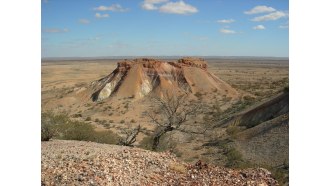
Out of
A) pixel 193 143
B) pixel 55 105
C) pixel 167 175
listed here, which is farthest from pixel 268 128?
pixel 55 105

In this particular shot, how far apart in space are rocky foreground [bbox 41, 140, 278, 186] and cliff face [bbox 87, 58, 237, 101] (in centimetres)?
2053

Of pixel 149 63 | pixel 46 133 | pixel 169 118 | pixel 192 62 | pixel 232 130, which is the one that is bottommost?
pixel 232 130

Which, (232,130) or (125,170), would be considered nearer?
(125,170)

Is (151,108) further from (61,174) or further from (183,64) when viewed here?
(61,174)

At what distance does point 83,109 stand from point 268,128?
16744 mm

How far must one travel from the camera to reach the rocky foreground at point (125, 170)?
23.7 feet

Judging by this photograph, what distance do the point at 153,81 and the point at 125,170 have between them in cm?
2365

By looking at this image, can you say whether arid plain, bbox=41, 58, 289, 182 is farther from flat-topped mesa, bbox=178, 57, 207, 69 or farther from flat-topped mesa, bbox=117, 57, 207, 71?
flat-topped mesa, bbox=178, 57, 207, 69

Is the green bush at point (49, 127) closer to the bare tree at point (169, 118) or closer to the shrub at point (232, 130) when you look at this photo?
the bare tree at point (169, 118)

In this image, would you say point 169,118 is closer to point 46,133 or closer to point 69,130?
point 69,130

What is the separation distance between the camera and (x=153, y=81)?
31281 mm

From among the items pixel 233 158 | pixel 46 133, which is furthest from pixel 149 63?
pixel 46 133

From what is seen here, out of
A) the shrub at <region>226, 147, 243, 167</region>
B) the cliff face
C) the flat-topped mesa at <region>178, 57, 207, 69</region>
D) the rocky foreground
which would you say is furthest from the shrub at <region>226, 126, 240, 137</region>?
the flat-topped mesa at <region>178, 57, 207, 69</region>

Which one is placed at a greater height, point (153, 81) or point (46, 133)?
point (153, 81)
